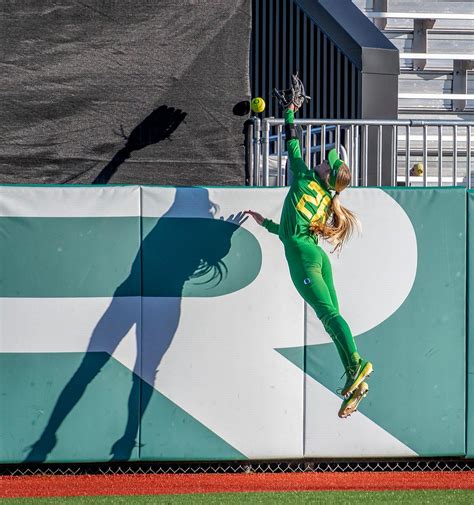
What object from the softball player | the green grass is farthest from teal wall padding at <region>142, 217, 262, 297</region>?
the green grass

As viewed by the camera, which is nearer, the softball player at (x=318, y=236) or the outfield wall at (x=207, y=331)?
the softball player at (x=318, y=236)

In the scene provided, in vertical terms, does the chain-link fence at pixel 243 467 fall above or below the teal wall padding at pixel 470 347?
below

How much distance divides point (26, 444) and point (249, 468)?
6.28 feet

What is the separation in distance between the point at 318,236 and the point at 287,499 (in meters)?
2.09

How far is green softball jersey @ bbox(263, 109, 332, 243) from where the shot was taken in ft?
27.0

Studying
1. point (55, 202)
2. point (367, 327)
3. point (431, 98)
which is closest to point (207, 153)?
point (55, 202)

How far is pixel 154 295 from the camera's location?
864cm

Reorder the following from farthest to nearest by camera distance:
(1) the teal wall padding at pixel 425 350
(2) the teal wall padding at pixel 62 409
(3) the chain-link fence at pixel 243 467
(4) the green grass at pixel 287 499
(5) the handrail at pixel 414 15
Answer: (5) the handrail at pixel 414 15, (3) the chain-link fence at pixel 243 467, (1) the teal wall padding at pixel 425 350, (2) the teal wall padding at pixel 62 409, (4) the green grass at pixel 287 499

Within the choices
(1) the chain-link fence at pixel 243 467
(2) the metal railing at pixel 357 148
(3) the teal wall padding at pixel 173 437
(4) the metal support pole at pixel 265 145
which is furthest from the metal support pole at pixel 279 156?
(1) the chain-link fence at pixel 243 467

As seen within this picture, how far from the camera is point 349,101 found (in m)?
10.6

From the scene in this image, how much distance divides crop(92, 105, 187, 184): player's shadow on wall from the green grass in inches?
116

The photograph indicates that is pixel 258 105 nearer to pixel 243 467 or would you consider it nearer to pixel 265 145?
pixel 265 145

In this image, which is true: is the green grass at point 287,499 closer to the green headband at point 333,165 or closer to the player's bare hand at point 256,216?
the player's bare hand at point 256,216

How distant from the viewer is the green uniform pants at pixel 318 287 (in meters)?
8.14
